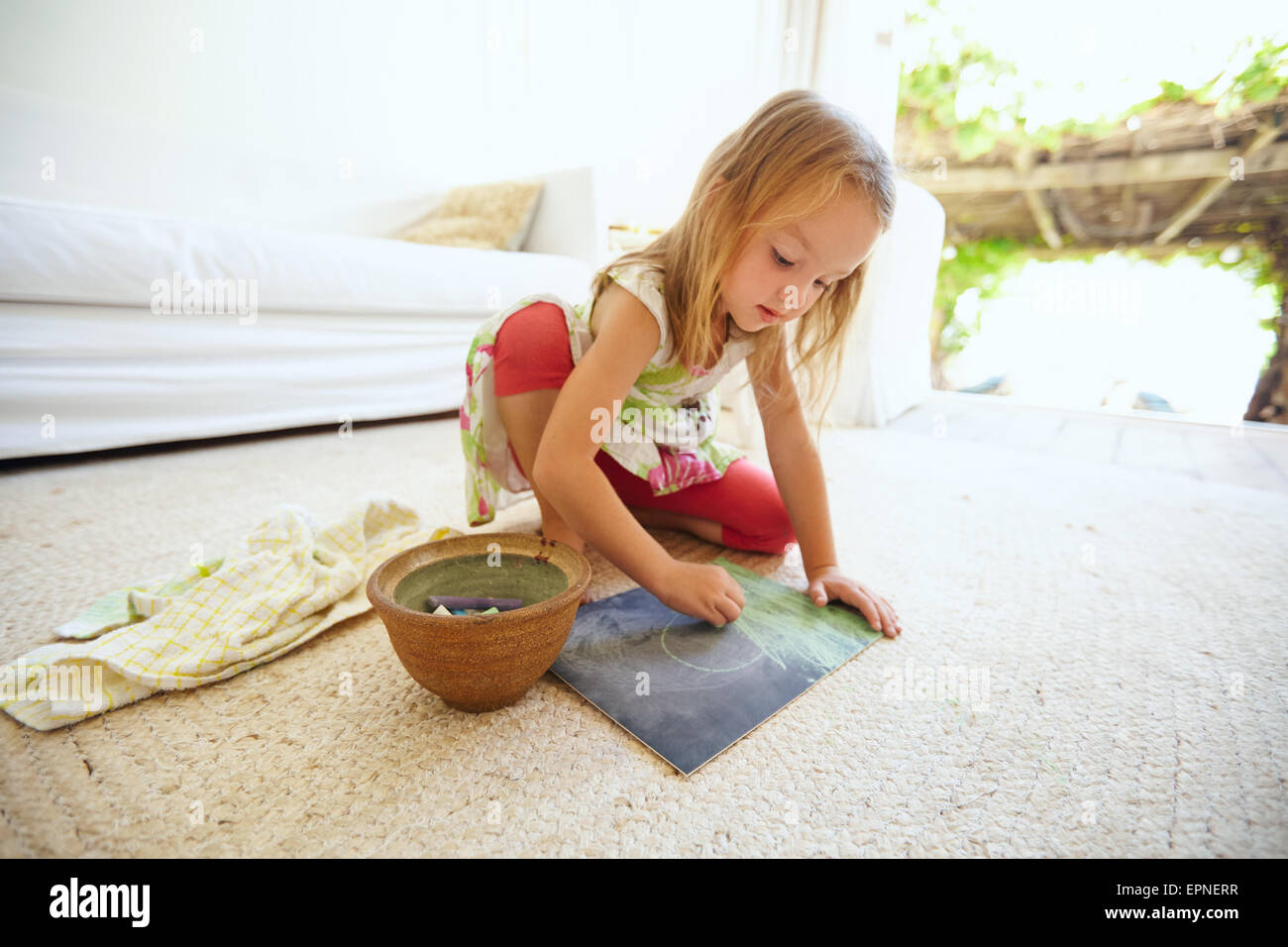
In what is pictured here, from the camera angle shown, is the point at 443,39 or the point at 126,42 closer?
the point at 126,42

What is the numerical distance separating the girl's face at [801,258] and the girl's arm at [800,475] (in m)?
0.17

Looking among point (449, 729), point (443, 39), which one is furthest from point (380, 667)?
point (443, 39)

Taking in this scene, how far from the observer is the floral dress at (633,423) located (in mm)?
797

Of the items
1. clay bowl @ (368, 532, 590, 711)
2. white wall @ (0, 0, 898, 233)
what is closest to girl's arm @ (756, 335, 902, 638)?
clay bowl @ (368, 532, 590, 711)

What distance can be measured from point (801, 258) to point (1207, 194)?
2.52 m

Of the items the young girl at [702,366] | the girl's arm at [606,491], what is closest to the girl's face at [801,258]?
the young girl at [702,366]

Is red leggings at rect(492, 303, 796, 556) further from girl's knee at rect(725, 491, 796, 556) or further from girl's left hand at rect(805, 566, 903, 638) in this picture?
girl's left hand at rect(805, 566, 903, 638)

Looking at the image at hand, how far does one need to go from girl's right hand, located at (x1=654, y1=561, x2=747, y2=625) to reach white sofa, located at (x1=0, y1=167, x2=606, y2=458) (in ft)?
3.86

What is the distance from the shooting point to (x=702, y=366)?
759 millimetres

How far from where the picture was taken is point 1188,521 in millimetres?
1053

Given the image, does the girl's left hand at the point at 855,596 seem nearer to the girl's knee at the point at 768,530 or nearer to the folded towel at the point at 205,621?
the girl's knee at the point at 768,530

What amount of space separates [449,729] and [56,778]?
0.27m
